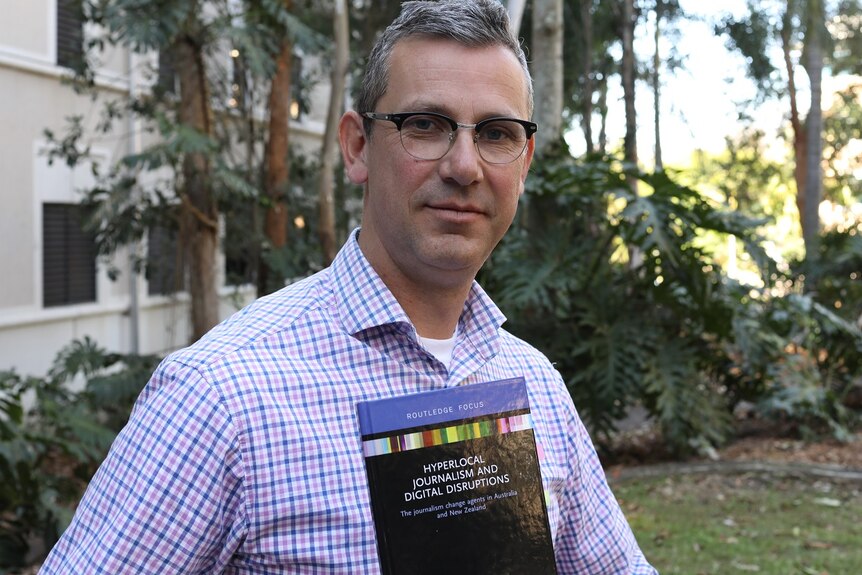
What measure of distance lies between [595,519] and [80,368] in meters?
7.86

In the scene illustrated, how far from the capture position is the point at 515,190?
180 cm

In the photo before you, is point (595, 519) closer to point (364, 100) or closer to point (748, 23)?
point (364, 100)

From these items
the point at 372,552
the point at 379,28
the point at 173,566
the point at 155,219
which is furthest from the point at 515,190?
the point at 379,28

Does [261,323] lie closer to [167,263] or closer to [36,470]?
[36,470]

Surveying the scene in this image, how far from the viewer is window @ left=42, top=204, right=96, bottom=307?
1215 centimetres

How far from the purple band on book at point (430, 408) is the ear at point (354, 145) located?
19.3 inches

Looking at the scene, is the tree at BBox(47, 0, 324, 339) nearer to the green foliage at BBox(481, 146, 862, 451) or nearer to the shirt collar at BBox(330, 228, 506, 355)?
the green foliage at BBox(481, 146, 862, 451)

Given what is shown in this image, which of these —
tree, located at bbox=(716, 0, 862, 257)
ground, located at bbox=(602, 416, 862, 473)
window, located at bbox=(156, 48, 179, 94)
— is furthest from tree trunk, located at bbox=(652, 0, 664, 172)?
ground, located at bbox=(602, 416, 862, 473)

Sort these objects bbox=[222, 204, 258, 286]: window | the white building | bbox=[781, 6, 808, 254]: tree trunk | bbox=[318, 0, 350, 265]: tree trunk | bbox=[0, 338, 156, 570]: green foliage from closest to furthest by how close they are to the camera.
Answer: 1. bbox=[0, 338, 156, 570]: green foliage
2. bbox=[318, 0, 350, 265]: tree trunk
3. bbox=[222, 204, 258, 286]: window
4. the white building
5. bbox=[781, 6, 808, 254]: tree trunk

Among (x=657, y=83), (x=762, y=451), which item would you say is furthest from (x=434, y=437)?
(x=657, y=83)

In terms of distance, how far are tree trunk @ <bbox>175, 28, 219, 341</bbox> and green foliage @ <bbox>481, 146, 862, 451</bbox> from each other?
7.94 feet

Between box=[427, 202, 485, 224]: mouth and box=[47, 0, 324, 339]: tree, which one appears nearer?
box=[427, 202, 485, 224]: mouth

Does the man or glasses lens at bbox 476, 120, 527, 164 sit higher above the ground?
glasses lens at bbox 476, 120, 527, 164

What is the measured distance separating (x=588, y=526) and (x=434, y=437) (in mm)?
604
